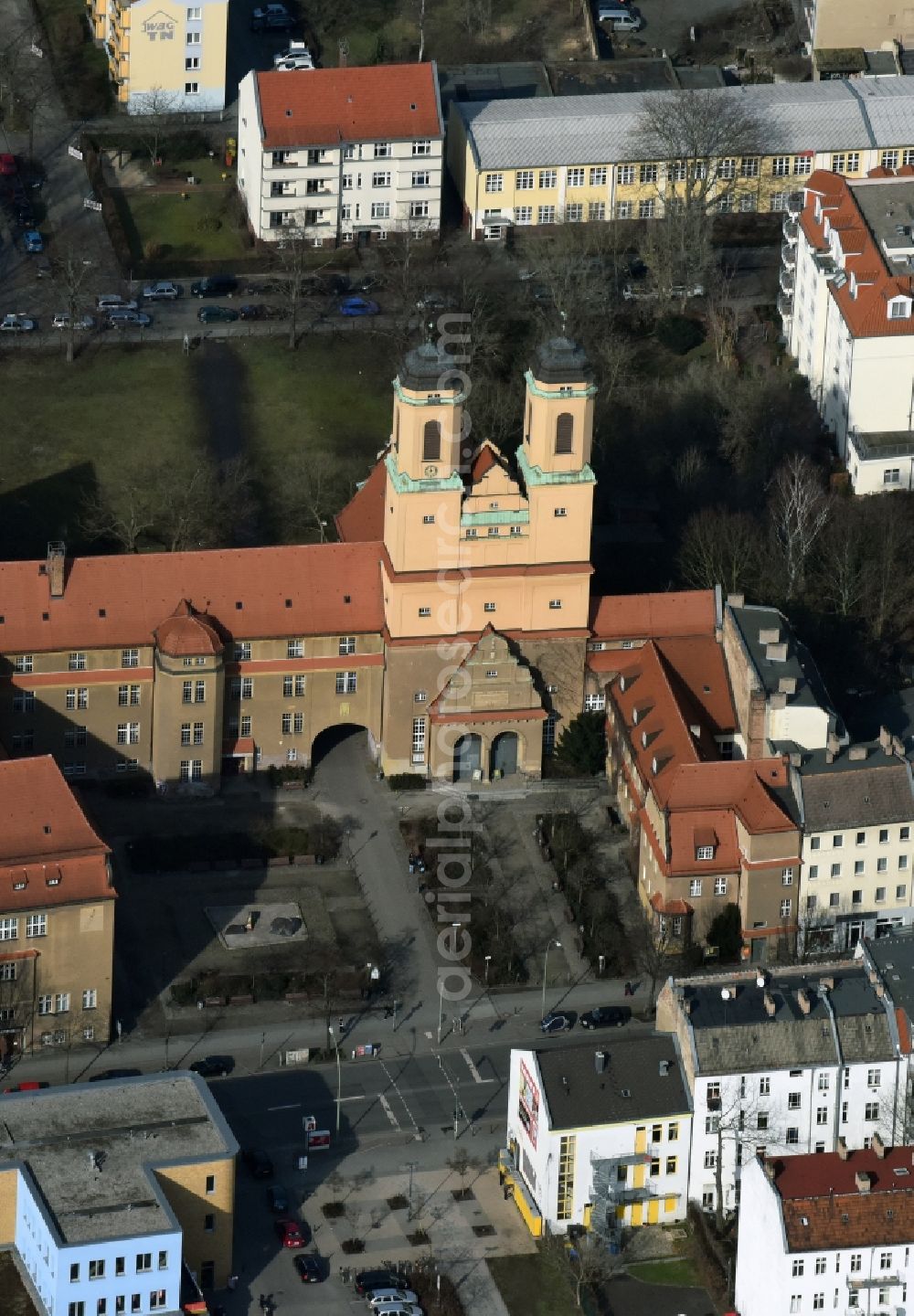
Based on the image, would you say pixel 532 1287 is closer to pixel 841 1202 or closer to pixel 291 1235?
pixel 291 1235

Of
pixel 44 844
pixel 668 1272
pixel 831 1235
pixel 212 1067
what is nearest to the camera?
pixel 831 1235

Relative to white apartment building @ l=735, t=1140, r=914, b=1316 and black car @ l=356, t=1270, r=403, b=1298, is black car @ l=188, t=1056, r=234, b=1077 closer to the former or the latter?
black car @ l=356, t=1270, r=403, b=1298

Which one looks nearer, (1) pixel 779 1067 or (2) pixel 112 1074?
(1) pixel 779 1067

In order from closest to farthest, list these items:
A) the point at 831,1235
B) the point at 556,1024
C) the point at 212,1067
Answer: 1. the point at 831,1235
2. the point at 212,1067
3. the point at 556,1024

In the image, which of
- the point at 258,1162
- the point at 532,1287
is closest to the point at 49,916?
the point at 258,1162

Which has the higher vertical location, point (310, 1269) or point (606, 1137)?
point (606, 1137)

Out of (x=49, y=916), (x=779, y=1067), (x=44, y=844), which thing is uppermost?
(x=44, y=844)

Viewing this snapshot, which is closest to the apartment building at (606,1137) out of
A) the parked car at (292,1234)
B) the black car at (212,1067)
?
the parked car at (292,1234)

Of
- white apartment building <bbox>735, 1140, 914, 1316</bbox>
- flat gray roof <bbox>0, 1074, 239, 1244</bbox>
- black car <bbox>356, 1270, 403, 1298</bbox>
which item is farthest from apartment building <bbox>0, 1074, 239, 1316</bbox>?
white apartment building <bbox>735, 1140, 914, 1316</bbox>
